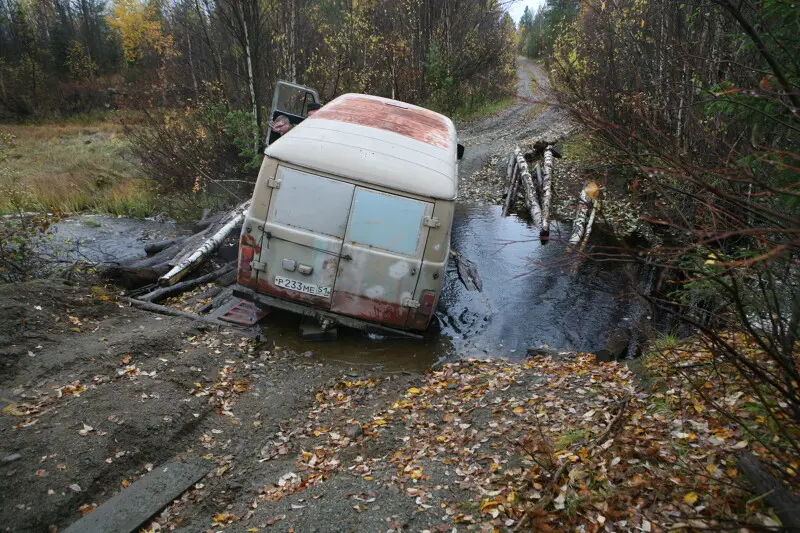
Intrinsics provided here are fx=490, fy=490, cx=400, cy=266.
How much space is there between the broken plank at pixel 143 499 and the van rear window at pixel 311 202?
302 centimetres

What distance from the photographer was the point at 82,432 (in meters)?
4.35

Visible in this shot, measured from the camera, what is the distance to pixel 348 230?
247 inches

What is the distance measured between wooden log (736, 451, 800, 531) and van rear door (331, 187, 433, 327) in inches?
158

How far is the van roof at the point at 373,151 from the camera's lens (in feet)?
20.2

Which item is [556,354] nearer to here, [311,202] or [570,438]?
[570,438]

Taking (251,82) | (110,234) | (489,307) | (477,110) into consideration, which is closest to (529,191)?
(489,307)

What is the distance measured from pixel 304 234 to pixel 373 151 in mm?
1404

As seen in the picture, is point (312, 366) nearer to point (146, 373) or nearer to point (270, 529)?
point (146, 373)

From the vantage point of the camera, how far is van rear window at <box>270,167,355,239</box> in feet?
20.3

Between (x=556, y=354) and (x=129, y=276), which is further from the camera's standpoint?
(x=129, y=276)

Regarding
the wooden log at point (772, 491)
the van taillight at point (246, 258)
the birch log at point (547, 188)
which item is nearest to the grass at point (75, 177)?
the van taillight at point (246, 258)

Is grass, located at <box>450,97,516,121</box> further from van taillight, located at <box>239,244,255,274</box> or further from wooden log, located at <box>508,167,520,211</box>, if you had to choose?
van taillight, located at <box>239,244,255,274</box>

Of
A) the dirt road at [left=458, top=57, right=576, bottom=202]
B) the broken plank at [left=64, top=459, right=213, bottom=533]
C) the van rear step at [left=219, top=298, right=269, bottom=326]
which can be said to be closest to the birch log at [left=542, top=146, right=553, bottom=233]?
the dirt road at [left=458, top=57, right=576, bottom=202]

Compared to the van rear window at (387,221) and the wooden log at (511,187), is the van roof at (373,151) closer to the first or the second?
the van rear window at (387,221)
